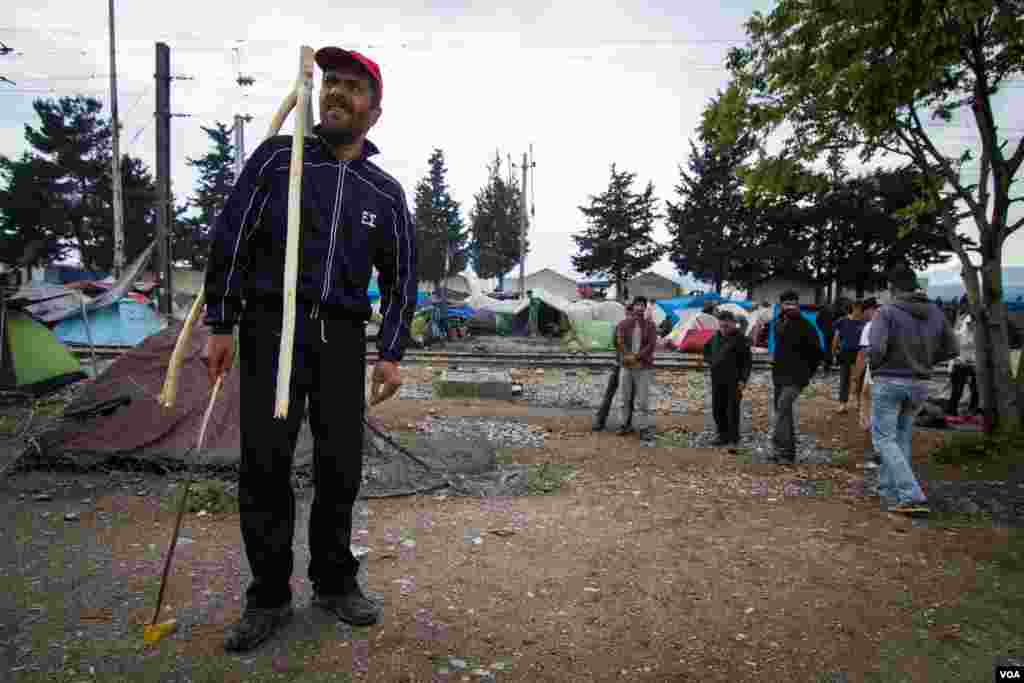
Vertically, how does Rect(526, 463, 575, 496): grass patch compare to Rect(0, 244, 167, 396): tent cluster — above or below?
below

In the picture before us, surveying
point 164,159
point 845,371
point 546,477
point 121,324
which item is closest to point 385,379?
point 546,477

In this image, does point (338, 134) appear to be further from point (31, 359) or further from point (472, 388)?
point (472, 388)

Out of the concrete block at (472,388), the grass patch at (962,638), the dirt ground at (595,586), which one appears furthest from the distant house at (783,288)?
the grass patch at (962,638)

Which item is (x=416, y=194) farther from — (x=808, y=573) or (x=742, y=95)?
(x=808, y=573)

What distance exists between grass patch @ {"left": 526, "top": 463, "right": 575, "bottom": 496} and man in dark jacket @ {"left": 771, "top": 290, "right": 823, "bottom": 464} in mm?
2644

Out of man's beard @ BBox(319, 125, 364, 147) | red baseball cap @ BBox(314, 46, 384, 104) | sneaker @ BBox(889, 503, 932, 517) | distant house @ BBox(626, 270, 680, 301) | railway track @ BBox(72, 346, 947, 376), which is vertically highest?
distant house @ BBox(626, 270, 680, 301)

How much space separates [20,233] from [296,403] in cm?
5252

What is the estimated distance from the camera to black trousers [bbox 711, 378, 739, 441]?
26.2ft

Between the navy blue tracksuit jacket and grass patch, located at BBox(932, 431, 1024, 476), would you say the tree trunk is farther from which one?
the navy blue tracksuit jacket

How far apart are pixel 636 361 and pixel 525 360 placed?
836cm

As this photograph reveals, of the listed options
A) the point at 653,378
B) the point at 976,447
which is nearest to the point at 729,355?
the point at 976,447

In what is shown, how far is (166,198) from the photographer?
17297 mm

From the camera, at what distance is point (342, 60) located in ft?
8.34

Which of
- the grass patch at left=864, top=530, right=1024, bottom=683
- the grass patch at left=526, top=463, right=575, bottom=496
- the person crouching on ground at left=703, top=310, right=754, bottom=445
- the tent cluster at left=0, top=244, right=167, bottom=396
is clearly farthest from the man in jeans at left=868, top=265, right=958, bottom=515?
the tent cluster at left=0, top=244, right=167, bottom=396
